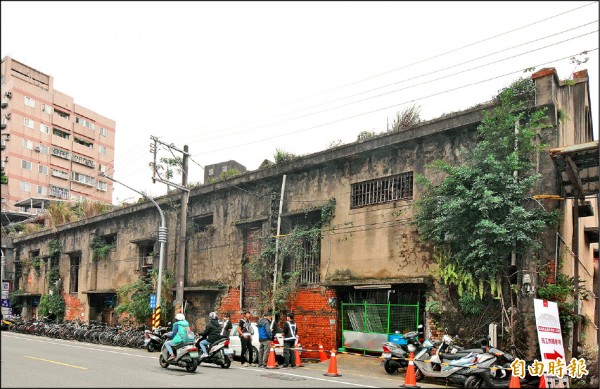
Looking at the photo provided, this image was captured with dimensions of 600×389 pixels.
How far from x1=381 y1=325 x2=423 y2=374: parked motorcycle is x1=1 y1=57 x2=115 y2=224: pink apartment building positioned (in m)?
50.5

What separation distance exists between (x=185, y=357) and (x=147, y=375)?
1.31m

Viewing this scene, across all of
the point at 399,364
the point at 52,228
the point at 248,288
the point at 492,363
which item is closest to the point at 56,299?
the point at 52,228

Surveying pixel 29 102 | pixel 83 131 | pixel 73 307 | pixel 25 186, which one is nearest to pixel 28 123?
pixel 29 102

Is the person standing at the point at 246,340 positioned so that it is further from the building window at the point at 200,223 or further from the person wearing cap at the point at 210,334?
the building window at the point at 200,223

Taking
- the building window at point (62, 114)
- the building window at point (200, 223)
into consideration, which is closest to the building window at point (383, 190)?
the building window at point (200, 223)

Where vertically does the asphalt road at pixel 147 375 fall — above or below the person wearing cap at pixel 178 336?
below

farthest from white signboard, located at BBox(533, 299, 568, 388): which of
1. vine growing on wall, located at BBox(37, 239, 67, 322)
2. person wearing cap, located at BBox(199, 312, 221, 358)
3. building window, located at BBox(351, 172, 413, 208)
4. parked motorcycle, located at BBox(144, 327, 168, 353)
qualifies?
vine growing on wall, located at BBox(37, 239, 67, 322)

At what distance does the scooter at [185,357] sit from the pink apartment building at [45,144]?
48.3 meters

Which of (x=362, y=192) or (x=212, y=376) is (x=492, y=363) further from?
(x=362, y=192)

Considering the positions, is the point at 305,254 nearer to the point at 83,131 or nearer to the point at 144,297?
the point at 144,297

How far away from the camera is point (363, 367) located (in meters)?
→ 16.4

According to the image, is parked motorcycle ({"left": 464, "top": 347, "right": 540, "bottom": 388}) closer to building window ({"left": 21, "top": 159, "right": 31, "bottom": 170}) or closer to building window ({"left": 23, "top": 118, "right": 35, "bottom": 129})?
building window ({"left": 21, "top": 159, "right": 31, "bottom": 170})

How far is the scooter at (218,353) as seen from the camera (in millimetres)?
15000

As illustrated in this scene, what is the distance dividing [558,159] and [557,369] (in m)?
4.79
